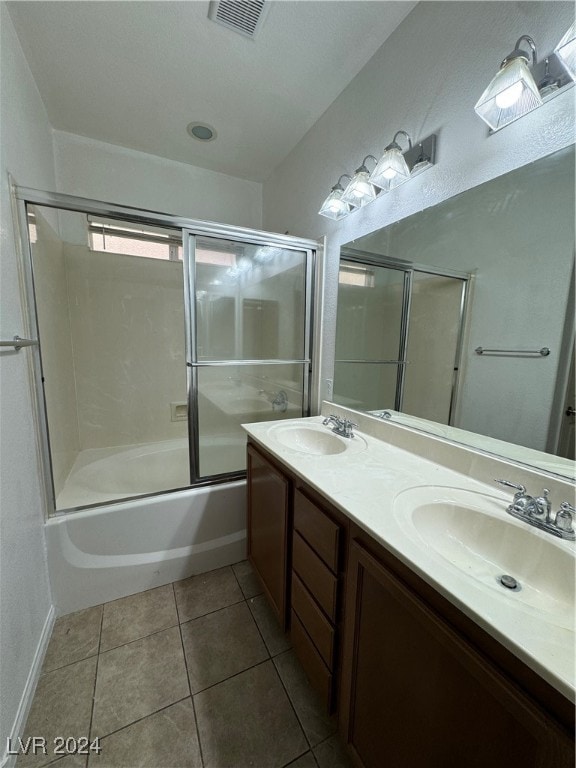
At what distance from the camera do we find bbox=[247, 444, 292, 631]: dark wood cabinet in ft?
3.98

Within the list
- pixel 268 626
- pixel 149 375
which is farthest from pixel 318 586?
pixel 149 375

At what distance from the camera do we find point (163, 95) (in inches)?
63.4

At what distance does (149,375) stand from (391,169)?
220cm

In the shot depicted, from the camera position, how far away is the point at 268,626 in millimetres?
1425

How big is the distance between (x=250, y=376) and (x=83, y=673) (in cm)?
161

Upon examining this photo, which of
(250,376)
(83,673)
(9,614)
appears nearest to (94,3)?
(250,376)

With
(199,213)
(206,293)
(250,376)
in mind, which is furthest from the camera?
(199,213)

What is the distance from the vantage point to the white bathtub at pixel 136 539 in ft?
4.78

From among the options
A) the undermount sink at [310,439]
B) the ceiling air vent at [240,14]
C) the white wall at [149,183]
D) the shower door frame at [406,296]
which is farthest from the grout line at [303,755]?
the white wall at [149,183]

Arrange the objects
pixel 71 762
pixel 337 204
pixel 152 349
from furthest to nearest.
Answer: pixel 152 349, pixel 337 204, pixel 71 762

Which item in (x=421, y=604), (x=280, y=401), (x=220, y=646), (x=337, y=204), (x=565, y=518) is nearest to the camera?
(x=421, y=604)

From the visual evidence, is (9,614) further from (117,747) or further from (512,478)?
(512,478)

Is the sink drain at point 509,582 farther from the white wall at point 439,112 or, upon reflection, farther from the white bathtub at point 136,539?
the white bathtub at point 136,539

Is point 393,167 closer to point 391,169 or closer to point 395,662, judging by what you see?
point 391,169
